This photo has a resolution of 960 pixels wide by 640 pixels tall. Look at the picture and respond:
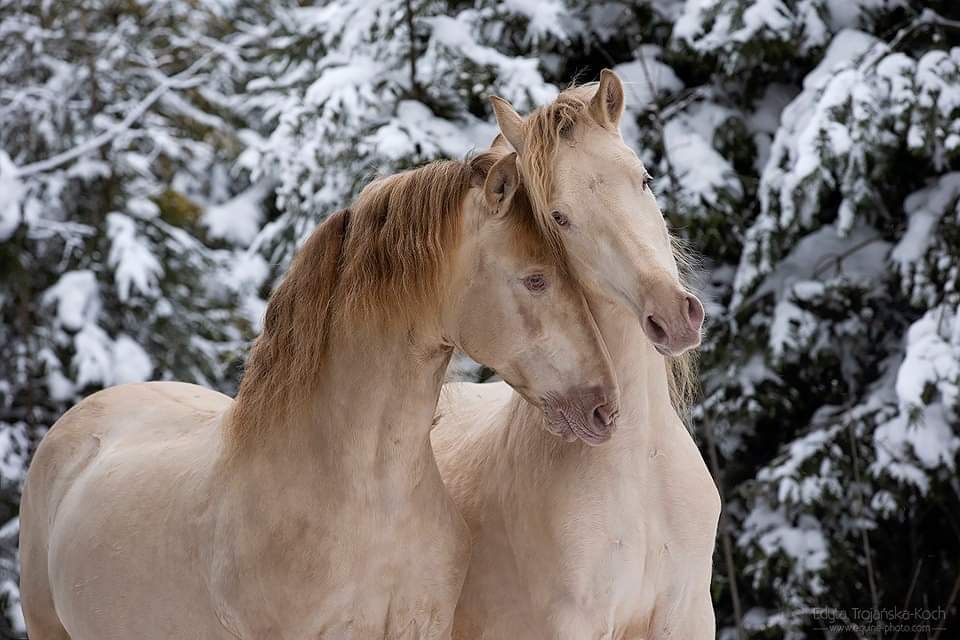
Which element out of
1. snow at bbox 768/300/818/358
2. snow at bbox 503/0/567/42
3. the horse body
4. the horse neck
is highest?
Answer: the horse neck

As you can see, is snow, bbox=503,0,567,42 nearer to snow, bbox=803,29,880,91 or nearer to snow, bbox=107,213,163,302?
snow, bbox=803,29,880,91

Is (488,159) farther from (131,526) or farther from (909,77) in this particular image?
(909,77)

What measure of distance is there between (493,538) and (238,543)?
602mm

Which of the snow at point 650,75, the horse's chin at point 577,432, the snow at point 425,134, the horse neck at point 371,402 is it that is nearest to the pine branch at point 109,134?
the snow at point 425,134

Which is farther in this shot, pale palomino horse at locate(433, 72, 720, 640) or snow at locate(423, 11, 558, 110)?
snow at locate(423, 11, 558, 110)

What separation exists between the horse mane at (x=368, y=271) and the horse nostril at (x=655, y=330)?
28cm

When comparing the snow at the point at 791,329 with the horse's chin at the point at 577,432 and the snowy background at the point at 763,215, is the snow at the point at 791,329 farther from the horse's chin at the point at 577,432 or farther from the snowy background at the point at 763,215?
the horse's chin at the point at 577,432

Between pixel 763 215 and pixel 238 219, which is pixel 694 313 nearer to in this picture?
pixel 763 215

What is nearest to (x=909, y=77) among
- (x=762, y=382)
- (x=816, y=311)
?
(x=816, y=311)

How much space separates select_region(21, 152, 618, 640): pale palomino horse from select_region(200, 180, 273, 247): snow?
22.9ft

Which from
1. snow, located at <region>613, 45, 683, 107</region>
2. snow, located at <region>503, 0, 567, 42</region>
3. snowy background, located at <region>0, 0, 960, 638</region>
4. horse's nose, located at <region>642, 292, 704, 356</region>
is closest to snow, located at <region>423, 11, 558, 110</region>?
snowy background, located at <region>0, 0, 960, 638</region>

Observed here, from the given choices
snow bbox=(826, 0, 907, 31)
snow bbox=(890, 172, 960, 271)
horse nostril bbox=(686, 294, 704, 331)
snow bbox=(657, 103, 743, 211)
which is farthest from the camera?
snow bbox=(826, 0, 907, 31)

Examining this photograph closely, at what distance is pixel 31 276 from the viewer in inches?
322

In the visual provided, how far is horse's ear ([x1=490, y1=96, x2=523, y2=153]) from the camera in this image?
8.22 feet
